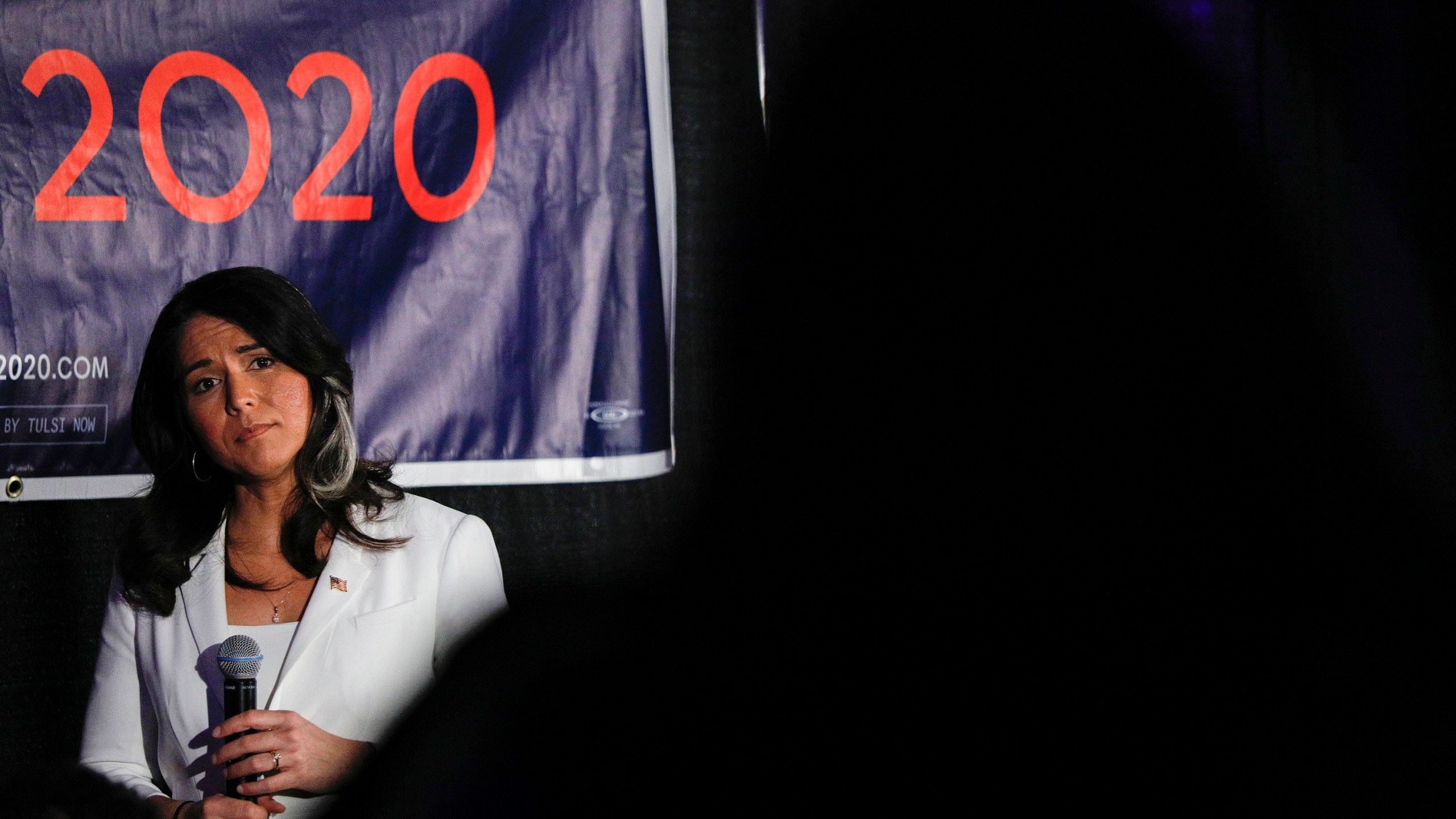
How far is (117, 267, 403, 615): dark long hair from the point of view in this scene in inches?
40.9

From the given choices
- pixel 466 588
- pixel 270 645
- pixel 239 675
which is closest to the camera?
pixel 239 675

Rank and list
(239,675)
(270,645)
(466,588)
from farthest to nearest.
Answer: (466,588) → (270,645) → (239,675)

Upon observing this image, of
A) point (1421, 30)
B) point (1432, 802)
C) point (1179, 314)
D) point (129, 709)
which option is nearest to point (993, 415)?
point (1179, 314)

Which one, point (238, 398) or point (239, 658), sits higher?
point (238, 398)

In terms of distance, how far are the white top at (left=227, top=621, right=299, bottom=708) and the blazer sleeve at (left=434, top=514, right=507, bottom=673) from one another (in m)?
0.17

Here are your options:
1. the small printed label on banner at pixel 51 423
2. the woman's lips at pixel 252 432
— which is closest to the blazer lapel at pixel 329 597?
the woman's lips at pixel 252 432

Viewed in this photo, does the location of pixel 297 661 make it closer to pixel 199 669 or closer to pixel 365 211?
pixel 199 669

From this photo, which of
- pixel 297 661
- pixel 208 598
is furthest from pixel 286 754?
pixel 208 598

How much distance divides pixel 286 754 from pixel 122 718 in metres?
0.25

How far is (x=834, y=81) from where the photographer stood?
4.22 feet

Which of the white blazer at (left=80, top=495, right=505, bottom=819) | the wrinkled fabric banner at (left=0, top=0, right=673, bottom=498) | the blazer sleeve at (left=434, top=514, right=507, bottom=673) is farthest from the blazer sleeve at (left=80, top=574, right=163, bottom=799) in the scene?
the blazer sleeve at (left=434, top=514, right=507, bottom=673)

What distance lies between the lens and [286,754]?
3.11 feet

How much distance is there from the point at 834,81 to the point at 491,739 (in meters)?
1.04

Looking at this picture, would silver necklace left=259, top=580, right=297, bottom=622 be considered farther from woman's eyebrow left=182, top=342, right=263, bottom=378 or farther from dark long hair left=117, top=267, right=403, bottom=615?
woman's eyebrow left=182, top=342, right=263, bottom=378
